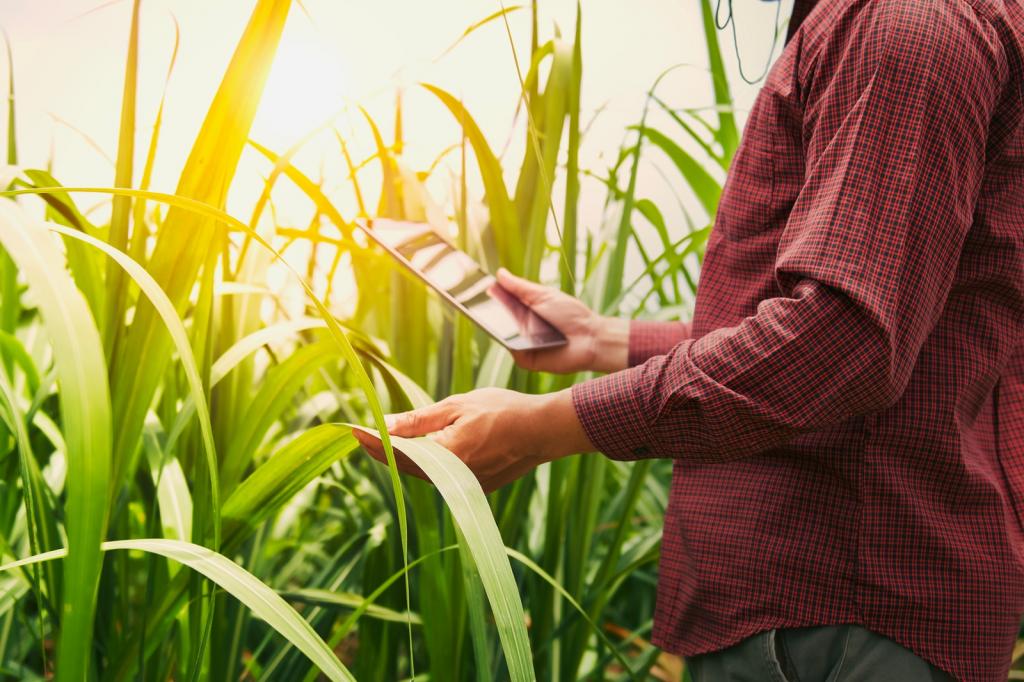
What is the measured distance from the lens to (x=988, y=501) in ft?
1.45

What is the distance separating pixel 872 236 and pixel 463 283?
1.00 feet

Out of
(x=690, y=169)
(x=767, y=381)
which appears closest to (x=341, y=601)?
(x=767, y=381)

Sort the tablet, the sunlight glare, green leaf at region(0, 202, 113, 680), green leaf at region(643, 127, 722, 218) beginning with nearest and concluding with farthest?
green leaf at region(0, 202, 113, 680) < the tablet < green leaf at region(643, 127, 722, 218) < the sunlight glare

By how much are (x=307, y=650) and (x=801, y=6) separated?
1.65 feet

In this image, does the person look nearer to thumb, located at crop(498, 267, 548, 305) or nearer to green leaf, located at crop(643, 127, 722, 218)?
thumb, located at crop(498, 267, 548, 305)

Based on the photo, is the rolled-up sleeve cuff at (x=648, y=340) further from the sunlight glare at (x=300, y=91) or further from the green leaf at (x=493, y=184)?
the sunlight glare at (x=300, y=91)

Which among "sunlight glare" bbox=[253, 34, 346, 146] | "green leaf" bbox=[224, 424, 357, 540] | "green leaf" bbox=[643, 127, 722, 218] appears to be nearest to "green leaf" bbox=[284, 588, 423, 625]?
"green leaf" bbox=[224, 424, 357, 540]

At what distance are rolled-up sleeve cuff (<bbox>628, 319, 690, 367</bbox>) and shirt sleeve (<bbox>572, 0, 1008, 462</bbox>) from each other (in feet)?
0.84

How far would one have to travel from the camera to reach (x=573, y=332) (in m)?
0.66

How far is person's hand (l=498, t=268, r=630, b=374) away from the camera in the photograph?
2.07 ft

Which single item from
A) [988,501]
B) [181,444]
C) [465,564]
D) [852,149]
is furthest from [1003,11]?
[181,444]

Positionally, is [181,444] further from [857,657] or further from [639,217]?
[639,217]

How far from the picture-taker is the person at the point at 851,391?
0.38 metres

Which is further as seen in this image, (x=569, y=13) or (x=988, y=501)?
(x=569, y=13)
